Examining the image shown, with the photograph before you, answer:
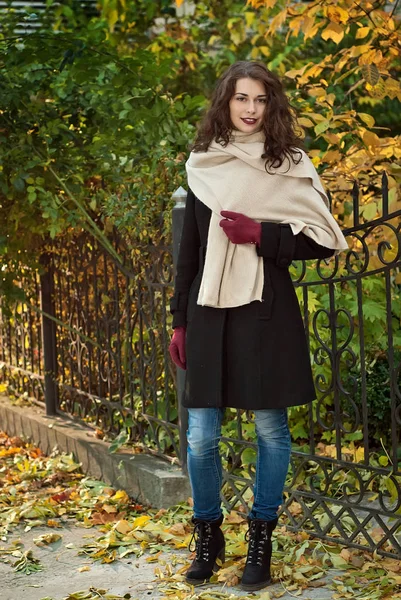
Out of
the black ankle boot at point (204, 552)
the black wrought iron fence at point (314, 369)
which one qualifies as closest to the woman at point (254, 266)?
the black ankle boot at point (204, 552)

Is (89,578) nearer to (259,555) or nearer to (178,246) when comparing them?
(259,555)

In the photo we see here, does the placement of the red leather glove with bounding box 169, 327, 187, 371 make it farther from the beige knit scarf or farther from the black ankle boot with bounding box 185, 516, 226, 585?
the black ankle boot with bounding box 185, 516, 226, 585

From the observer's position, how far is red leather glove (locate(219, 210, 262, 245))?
3373 mm

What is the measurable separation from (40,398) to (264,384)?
3.34 m

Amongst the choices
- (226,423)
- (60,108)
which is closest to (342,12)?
(60,108)

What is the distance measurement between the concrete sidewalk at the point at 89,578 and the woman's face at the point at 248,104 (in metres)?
1.64

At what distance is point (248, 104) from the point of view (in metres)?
3.44

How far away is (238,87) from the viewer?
3447mm

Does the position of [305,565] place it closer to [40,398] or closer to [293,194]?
[293,194]

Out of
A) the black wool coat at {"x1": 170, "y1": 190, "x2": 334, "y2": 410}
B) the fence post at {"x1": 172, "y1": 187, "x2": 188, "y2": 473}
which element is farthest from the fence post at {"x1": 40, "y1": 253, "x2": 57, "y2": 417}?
the black wool coat at {"x1": 170, "y1": 190, "x2": 334, "y2": 410}

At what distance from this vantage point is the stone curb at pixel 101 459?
15.2ft

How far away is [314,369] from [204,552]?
1373 mm

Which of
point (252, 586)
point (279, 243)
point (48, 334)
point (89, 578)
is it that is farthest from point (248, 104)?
point (48, 334)

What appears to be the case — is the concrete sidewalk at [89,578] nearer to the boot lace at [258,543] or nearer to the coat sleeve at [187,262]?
the boot lace at [258,543]
